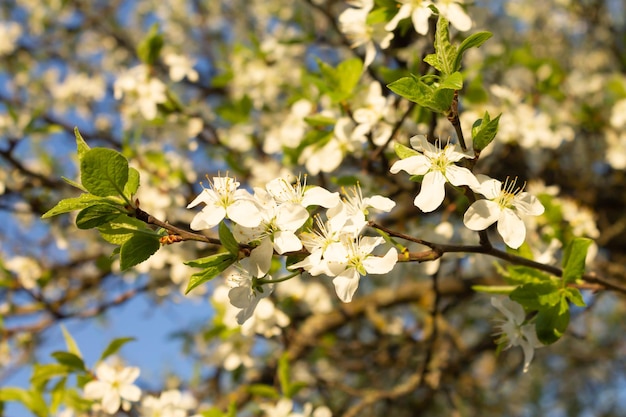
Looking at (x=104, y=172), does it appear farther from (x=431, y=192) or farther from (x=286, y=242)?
(x=431, y=192)

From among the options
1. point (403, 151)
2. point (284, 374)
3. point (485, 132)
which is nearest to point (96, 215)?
point (403, 151)

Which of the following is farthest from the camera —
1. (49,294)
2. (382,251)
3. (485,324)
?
(485,324)

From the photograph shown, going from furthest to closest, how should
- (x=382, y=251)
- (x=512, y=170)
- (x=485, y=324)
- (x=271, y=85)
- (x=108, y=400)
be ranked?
(x=485, y=324) < (x=271, y=85) < (x=512, y=170) < (x=108, y=400) < (x=382, y=251)

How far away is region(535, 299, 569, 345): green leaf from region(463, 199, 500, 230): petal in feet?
0.89

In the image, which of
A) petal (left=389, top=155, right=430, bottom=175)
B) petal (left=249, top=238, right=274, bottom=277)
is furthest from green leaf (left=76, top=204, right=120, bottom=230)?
petal (left=389, top=155, right=430, bottom=175)

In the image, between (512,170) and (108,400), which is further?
(512,170)

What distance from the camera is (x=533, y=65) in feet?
8.25

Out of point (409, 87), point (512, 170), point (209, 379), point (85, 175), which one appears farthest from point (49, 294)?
point (409, 87)

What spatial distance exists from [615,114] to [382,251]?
1.89 meters

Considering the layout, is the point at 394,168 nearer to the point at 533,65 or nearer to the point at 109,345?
the point at 109,345

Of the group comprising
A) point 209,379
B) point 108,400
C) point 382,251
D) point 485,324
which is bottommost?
point 485,324

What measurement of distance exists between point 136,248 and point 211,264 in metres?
0.12

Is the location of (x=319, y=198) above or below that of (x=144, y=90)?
above

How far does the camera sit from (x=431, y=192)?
38.3 inches
